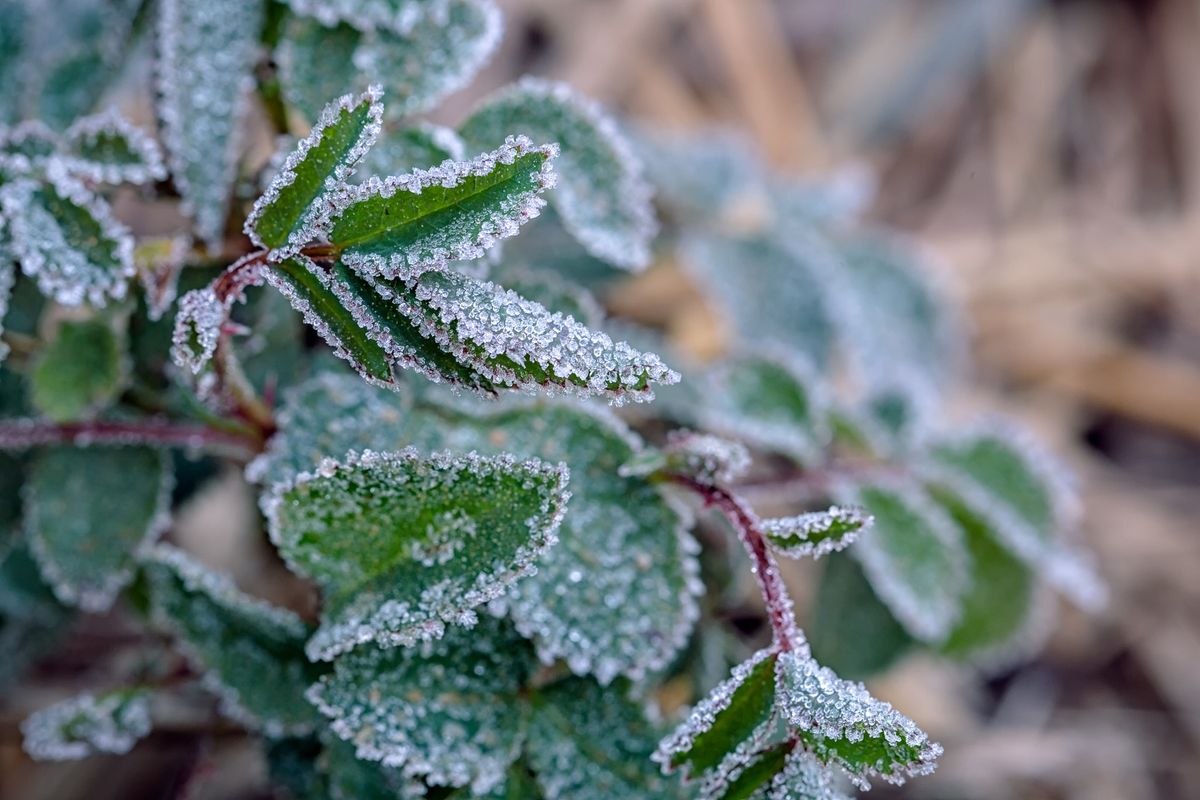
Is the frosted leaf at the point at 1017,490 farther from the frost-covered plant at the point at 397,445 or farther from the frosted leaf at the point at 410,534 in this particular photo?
the frosted leaf at the point at 410,534

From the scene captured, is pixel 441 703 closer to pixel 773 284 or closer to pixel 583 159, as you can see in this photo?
pixel 583 159

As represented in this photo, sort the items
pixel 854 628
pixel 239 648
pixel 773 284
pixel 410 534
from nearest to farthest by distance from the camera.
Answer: pixel 410 534 < pixel 239 648 < pixel 854 628 < pixel 773 284

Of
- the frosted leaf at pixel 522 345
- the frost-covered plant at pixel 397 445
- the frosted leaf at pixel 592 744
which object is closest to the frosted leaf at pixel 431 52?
the frost-covered plant at pixel 397 445

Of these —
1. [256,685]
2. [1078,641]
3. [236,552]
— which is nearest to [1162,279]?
[1078,641]

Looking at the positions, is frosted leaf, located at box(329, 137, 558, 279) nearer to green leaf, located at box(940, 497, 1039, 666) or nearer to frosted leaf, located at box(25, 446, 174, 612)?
frosted leaf, located at box(25, 446, 174, 612)

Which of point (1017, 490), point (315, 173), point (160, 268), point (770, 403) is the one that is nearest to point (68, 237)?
point (160, 268)

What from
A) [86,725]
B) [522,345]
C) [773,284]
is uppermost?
[773,284]
